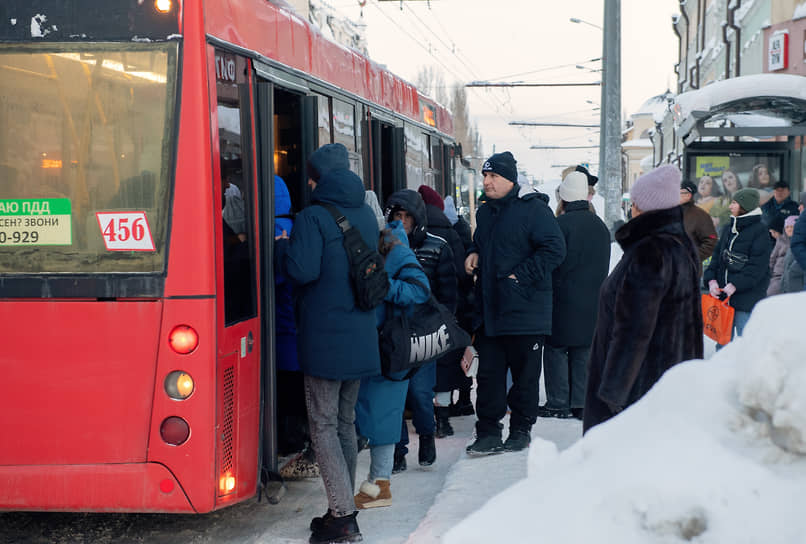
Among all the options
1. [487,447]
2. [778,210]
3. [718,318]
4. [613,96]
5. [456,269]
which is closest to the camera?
[487,447]

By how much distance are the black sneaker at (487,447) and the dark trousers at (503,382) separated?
0.13ft

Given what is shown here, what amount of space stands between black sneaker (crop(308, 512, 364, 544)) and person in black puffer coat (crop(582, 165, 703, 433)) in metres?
1.38

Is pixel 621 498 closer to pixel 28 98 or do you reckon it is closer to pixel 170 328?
pixel 170 328

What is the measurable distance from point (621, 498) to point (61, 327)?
10.5 ft

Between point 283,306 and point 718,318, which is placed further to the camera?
point 718,318

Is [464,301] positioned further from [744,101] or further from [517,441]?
[744,101]

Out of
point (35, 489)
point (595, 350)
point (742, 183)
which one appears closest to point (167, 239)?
point (35, 489)

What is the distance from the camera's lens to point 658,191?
4270 millimetres

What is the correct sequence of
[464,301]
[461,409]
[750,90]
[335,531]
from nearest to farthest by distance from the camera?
1. [335,531]
2. [464,301]
3. [461,409]
4. [750,90]

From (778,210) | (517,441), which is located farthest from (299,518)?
(778,210)

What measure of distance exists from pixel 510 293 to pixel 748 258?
3378mm

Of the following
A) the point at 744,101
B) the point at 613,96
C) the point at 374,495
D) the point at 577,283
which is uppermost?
the point at 613,96

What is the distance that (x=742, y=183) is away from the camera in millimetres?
13531

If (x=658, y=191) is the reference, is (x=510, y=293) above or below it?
below
